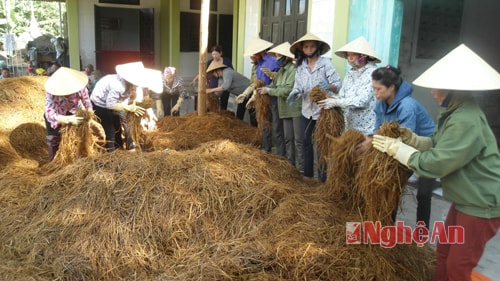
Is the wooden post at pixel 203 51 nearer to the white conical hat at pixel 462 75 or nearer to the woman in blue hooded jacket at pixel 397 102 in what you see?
the woman in blue hooded jacket at pixel 397 102

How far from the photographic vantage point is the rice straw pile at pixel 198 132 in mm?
5176

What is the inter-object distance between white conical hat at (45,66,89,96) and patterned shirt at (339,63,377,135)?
265 centimetres

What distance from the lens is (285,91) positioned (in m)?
4.54

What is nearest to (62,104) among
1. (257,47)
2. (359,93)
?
(257,47)

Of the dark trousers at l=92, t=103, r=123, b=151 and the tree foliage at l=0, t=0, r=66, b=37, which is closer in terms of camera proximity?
the dark trousers at l=92, t=103, r=123, b=151

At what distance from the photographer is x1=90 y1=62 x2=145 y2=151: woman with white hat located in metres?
4.49

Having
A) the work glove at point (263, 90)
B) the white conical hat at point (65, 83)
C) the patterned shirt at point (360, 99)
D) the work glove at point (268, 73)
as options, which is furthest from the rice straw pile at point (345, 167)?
the white conical hat at point (65, 83)

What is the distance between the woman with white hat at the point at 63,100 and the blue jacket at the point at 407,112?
2939 mm

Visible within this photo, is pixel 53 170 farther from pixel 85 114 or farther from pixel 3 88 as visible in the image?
pixel 3 88

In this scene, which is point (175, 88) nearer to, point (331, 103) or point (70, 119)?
point (70, 119)

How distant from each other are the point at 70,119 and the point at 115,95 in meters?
0.57

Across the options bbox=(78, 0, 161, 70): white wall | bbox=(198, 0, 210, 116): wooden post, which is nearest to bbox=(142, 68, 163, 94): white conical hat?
bbox=(198, 0, 210, 116): wooden post

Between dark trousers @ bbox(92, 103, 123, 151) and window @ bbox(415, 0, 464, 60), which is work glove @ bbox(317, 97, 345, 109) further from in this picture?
window @ bbox(415, 0, 464, 60)

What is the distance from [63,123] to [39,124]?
201 centimetres
